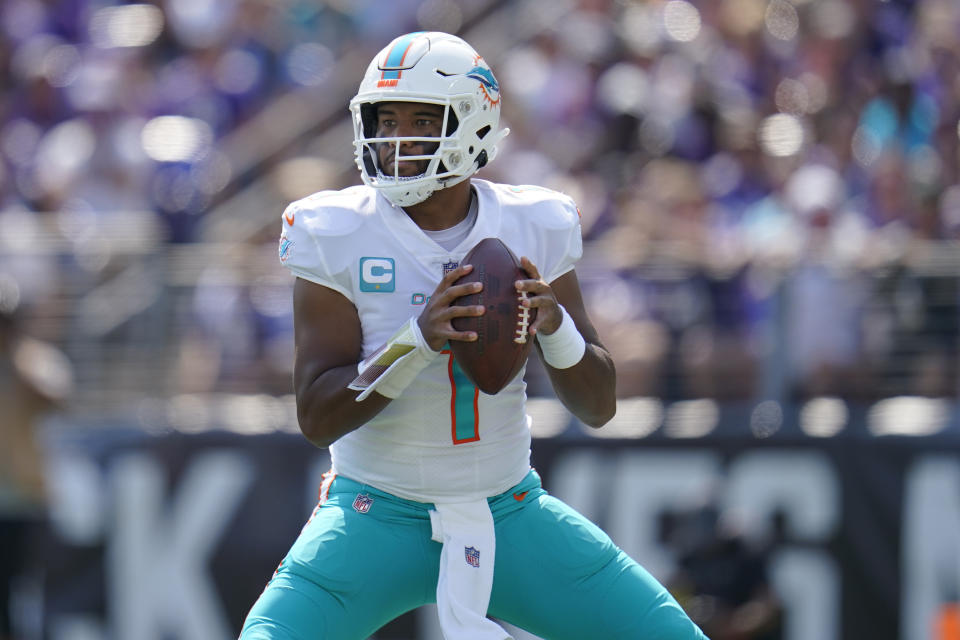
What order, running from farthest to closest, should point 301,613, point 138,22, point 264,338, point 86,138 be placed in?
point 138,22
point 86,138
point 264,338
point 301,613

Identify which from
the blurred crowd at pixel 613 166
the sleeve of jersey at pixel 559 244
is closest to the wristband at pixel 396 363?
the sleeve of jersey at pixel 559 244

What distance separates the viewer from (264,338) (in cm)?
777

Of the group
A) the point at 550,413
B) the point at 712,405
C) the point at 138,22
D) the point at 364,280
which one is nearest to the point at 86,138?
the point at 138,22

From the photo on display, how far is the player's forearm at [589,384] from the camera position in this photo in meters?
3.62

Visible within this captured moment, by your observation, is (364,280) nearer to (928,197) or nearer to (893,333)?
(893,333)

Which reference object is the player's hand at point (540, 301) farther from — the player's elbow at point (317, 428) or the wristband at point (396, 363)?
the player's elbow at point (317, 428)

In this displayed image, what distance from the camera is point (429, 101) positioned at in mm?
3516

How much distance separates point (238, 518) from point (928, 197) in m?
4.13

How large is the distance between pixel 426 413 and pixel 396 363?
10.7 inches

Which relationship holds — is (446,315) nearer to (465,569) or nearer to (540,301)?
(540,301)

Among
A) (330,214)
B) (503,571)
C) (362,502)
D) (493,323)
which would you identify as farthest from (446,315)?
(503,571)

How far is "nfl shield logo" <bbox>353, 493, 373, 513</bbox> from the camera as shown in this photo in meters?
3.57

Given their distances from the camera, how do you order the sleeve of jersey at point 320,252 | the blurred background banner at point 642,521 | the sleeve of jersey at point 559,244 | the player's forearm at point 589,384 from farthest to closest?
the blurred background banner at point 642,521
the sleeve of jersey at point 559,244
the player's forearm at point 589,384
the sleeve of jersey at point 320,252

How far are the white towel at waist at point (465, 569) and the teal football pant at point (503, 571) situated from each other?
1.7 inches
